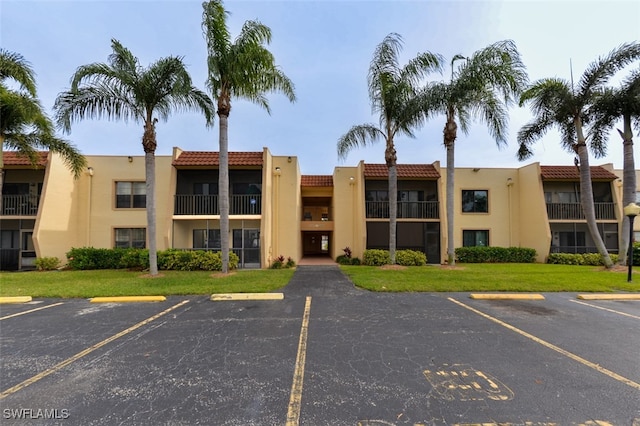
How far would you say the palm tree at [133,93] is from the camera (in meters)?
11.1

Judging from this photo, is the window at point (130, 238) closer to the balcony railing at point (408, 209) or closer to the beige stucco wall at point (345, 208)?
the beige stucco wall at point (345, 208)

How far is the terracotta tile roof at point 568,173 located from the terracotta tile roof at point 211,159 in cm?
1832

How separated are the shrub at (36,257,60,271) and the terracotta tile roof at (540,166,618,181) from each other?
28.8 meters

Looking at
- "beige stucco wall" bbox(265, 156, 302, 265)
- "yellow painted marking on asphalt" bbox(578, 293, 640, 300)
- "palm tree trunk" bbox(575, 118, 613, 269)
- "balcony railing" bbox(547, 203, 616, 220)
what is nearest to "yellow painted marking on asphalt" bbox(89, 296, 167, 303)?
"beige stucco wall" bbox(265, 156, 302, 265)

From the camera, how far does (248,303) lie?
7.73 meters

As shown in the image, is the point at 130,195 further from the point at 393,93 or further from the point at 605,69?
the point at 605,69

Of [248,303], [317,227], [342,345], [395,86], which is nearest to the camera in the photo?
[342,345]

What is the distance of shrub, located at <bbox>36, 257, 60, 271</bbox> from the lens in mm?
14281

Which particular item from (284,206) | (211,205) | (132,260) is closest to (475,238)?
(284,206)

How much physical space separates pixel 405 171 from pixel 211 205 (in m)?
12.3

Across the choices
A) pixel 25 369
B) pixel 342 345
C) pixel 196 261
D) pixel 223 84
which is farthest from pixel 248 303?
pixel 223 84

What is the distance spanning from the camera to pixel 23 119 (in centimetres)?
1209

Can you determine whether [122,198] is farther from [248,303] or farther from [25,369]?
[25,369]

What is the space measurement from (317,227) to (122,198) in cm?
1259
